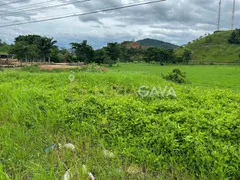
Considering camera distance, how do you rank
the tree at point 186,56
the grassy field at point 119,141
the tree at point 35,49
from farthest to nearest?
the tree at point 186,56, the tree at point 35,49, the grassy field at point 119,141

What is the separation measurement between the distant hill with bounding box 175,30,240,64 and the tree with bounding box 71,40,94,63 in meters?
18.8

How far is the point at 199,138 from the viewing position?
228 centimetres

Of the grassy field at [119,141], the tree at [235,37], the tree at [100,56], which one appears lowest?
the grassy field at [119,141]

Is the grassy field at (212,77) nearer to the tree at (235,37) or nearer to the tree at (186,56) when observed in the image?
the tree at (186,56)

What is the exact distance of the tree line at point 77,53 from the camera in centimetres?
2786

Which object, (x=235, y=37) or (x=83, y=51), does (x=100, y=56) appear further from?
(x=235, y=37)

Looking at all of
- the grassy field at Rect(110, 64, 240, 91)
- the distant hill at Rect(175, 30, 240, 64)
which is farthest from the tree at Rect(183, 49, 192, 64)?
the grassy field at Rect(110, 64, 240, 91)

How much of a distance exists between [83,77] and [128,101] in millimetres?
3650

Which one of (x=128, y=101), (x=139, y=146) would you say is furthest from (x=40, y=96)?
(x=139, y=146)

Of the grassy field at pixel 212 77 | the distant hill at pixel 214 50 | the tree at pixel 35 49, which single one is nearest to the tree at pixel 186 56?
the distant hill at pixel 214 50

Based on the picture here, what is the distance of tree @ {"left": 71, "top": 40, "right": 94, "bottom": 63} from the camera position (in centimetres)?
3581

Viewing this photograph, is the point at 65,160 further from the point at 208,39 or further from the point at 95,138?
the point at 208,39

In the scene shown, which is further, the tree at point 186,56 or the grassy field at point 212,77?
the tree at point 186,56

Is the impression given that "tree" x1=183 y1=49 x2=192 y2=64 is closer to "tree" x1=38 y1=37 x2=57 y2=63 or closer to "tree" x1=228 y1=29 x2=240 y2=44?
"tree" x1=228 y1=29 x2=240 y2=44
